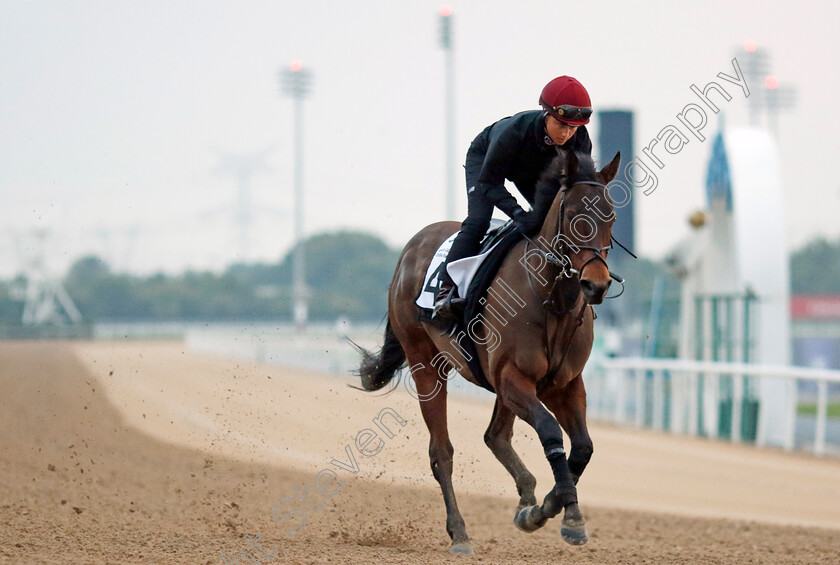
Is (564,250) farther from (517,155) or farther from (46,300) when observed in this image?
(46,300)

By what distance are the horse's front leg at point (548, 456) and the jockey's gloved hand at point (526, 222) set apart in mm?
716

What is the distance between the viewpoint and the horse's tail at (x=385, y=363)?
685 centimetres

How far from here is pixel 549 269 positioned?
4984mm

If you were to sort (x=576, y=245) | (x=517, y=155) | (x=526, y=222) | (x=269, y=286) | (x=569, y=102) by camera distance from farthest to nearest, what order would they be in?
1. (x=269, y=286)
2. (x=517, y=155)
3. (x=526, y=222)
4. (x=569, y=102)
5. (x=576, y=245)

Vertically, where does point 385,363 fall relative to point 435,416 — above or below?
above

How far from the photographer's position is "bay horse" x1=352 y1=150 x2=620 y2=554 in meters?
4.65

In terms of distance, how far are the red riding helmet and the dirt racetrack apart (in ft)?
7.70

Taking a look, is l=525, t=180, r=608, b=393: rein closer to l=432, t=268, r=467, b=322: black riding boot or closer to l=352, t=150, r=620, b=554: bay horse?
l=352, t=150, r=620, b=554: bay horse

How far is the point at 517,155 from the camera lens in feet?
17.6

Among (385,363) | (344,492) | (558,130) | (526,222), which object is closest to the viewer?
(558,130)

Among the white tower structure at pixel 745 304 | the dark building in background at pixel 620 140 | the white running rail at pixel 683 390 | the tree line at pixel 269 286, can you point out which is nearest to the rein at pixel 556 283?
the white running rail at pixel 683 390

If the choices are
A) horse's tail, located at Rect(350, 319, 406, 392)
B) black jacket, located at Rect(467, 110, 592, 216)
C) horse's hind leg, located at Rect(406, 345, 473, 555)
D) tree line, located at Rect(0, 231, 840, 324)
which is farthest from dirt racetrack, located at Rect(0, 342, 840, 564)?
tree line, located at Rect(0, 231, 840, 324)

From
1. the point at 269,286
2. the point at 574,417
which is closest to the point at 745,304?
the point at 574,417

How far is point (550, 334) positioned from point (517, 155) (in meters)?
1.00
